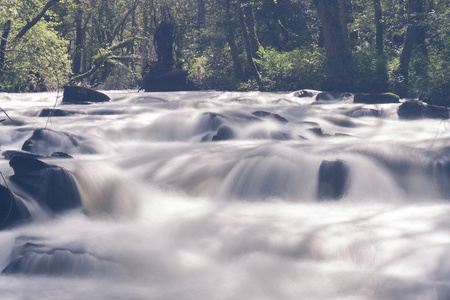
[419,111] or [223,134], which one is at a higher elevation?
[419,111]

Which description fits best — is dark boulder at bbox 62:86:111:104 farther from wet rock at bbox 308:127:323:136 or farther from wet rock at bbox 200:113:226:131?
wet rock at bbox 308:127:323:136

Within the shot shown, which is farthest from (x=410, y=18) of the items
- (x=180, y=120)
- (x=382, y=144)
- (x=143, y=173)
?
(x=143, y=173)

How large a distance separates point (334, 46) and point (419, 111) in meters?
7.52

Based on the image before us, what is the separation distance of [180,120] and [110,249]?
8440 mm

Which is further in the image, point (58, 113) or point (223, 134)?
point (58, 113)

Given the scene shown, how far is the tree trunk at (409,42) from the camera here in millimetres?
21266

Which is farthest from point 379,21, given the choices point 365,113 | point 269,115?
point 269,115

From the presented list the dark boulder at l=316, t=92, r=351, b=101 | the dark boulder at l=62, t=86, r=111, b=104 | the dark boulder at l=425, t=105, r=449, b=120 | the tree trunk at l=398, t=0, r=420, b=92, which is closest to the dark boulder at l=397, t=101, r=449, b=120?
the dark boulder at l=425, t=105, r=449, b=120

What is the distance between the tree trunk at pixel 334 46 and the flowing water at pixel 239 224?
9.98m

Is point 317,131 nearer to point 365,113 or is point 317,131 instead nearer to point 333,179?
point 365,113

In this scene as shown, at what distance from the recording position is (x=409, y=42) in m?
22.3

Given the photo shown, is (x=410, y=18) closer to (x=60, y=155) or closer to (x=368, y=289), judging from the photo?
(x=60, y=155)

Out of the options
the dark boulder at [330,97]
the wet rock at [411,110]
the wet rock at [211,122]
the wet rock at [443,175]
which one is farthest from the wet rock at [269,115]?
the dark boulder at [330,97]

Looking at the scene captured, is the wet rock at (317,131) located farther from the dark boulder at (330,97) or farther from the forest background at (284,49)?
the dark boulder at (330,97)
